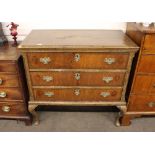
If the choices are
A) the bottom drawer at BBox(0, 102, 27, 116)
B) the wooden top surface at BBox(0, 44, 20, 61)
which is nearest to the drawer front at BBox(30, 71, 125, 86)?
the wooden top surface at BBox(0, 44, 20, 61)

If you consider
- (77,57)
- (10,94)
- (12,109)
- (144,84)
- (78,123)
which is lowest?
(78,123)

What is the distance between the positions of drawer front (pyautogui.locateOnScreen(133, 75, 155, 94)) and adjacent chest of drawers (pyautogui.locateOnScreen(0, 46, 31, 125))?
1.07m

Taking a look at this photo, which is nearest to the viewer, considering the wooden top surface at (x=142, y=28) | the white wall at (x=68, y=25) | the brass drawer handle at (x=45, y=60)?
the wooden top surface at (x=142, y=28)

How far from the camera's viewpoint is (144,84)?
1.60 m

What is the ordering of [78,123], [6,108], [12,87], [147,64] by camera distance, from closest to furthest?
[147,64] < [12,87] < [6,108] < [78,123]

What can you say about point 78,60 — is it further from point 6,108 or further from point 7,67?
point 6,108

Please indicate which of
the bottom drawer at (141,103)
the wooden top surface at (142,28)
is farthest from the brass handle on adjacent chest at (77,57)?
the bottom drawer at (141,103)

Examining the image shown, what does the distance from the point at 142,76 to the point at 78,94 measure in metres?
0.61

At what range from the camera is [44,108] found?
7.03 feet

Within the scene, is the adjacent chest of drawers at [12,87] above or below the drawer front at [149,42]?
below

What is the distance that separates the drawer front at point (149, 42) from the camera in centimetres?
134

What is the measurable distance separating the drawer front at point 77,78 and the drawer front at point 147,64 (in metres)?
0.17

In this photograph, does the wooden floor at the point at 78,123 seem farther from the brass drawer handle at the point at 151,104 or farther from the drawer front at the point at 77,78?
the drawer front at the point at 77,78

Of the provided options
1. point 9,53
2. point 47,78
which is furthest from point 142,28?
point 9,53
